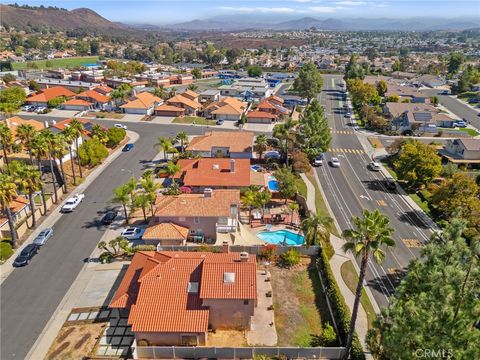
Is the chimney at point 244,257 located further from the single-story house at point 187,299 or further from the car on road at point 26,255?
the car on road at point 26,255

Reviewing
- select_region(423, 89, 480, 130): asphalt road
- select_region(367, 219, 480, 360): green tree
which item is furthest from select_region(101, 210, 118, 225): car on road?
select_region(423, 89, 480, 130): asphalt road

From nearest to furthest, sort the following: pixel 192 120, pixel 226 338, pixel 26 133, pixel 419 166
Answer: pixel 226 338 → pixel 26 133 → pixel 419 166 → pixel 192 120

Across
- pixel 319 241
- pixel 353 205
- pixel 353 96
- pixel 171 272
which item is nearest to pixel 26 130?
pixel 171 272

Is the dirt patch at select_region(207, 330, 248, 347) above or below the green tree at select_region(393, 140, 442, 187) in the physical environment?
below

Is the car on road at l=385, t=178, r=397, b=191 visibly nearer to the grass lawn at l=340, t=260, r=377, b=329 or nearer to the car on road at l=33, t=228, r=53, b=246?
the grass lawn at l=340, t=260, r=377, b=329

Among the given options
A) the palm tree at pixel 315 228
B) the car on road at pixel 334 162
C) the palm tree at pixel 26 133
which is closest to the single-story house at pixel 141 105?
the palm tree at pixel 26 133

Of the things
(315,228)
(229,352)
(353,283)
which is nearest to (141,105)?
(315,228)

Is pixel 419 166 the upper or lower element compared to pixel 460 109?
upper

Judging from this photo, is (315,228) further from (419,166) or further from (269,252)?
(419,166)
